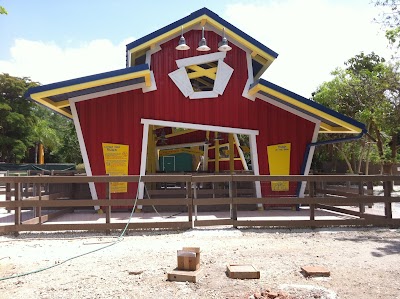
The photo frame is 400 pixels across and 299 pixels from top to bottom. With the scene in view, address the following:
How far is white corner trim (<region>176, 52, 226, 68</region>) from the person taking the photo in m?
12.8

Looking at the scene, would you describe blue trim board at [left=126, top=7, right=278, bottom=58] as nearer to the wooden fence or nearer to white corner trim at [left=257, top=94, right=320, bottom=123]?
white corner trim at [left=257, top=94, right=320, bottom=123]

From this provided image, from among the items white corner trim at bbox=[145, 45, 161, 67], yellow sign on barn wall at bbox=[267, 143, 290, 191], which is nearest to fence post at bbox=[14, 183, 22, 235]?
white corner trim at bbox=[145, 45, 161, 67]

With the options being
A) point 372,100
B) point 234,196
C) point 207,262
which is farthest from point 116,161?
point 372,100

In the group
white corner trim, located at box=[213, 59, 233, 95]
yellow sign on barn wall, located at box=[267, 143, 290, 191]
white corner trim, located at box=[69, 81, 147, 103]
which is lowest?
yellow sign on barn wall, located at box=[267, 143, 290, 191]

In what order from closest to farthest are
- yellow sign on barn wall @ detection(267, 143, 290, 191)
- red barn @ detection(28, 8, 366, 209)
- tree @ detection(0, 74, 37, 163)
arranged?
red barn @ detection(28, 8, 366, 209)
yellow sign on barn wall @ detection(267, 143, 290, 191)
tree @ detection(0, 74, 37, 163)

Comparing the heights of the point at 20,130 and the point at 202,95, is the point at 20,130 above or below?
above

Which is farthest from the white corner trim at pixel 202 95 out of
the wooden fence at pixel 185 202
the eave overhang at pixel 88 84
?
the wooden fence at pixel 185 202

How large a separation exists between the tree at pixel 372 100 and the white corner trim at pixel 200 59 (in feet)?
30.6

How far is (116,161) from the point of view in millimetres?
12086

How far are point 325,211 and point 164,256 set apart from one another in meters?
7.41

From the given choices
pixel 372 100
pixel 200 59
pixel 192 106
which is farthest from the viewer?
pixel 372 100

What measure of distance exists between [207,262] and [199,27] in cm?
934

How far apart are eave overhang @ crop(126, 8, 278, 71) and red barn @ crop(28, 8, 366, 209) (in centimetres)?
3

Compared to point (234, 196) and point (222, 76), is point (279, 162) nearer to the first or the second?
point (222, 76)
